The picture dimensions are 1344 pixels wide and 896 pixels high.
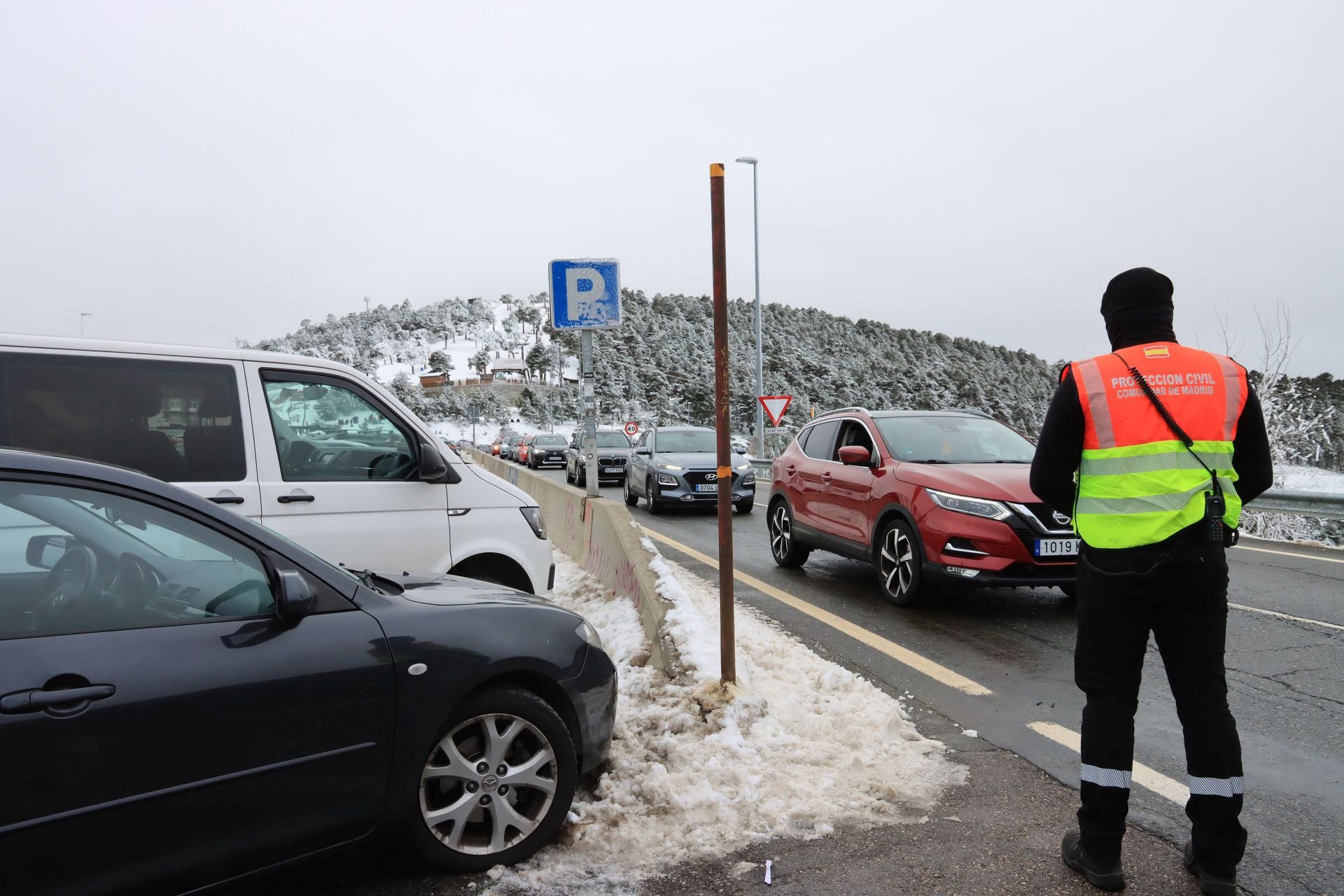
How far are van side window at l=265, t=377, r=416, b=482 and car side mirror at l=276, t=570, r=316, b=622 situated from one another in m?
2.26

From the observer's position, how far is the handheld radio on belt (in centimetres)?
284

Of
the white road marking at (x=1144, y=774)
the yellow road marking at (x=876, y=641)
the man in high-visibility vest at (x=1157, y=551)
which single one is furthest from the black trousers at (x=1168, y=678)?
the yellow road marking at (x=876, y=641)

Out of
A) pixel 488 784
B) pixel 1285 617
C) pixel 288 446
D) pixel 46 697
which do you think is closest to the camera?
pixel 46 697

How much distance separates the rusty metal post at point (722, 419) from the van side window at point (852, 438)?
4057mm

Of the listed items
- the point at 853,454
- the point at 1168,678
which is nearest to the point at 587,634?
the point at 1168,678

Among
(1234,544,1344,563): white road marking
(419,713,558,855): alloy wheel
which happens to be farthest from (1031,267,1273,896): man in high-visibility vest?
(1234,544,1344,563): white road marking

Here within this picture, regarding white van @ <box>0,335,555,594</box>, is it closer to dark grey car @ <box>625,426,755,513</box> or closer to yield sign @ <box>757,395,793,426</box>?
dark grey car @ <box>625,426,755,513</box>

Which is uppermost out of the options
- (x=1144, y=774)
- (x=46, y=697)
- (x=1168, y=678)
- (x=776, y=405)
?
(x=776, y=405)

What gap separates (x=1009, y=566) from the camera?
662cm

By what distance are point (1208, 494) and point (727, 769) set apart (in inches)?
79.0

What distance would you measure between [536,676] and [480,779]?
0.37m

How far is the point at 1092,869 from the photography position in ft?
9.58

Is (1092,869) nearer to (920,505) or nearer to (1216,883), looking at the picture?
(1216,883)

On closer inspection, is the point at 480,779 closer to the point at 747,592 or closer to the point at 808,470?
the point at 747,592
